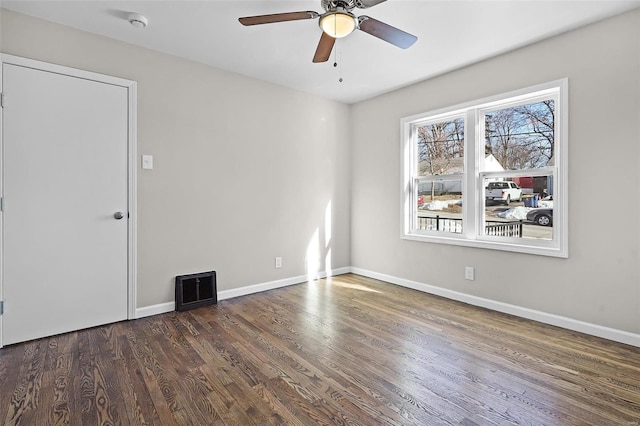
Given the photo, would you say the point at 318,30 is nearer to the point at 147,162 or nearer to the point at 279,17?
the point at 279,17

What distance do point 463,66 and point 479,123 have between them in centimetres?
64

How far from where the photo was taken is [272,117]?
4.09 m

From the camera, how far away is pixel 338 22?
215 cm

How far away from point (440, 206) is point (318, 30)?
7.95 feet

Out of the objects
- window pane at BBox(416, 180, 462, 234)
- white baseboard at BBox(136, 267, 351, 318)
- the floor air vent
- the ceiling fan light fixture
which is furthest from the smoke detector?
window pane at BBox(416, 180, 462, 234)

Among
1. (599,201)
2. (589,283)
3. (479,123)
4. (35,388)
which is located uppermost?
(479,123)

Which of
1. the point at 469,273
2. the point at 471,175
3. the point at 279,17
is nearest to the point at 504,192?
the point at 471,175

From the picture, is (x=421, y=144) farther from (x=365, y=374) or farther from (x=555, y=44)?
(x=365, y=374)

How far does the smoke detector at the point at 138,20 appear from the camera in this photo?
2607mm

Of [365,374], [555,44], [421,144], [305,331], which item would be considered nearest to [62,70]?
[305,331]

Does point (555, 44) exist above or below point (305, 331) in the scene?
above

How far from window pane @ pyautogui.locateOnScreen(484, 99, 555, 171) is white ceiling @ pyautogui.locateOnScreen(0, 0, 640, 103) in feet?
2.02

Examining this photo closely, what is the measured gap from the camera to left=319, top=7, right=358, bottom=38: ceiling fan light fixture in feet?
6.93

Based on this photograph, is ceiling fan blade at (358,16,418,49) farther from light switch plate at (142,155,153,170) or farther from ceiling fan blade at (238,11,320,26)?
light switch plate at (142,155,153,170)
